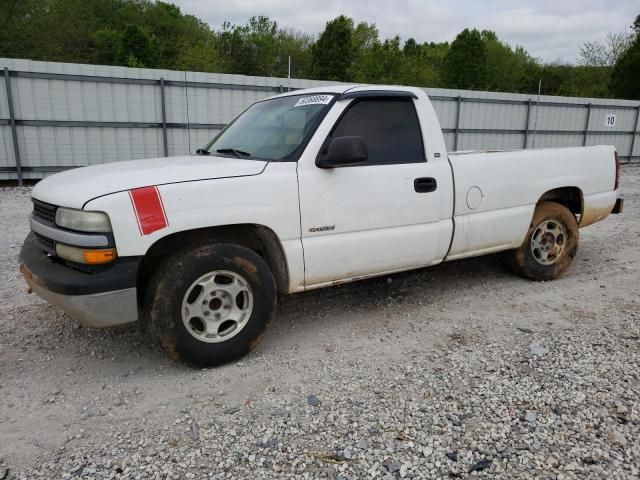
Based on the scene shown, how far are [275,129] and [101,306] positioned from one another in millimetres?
1846

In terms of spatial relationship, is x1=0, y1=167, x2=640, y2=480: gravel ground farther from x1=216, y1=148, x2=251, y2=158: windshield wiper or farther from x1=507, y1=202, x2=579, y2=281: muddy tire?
x1=216, y1=148, x2=251, y2=158: windshield wiper

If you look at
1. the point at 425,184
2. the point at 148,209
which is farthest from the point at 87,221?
the point at 425,184

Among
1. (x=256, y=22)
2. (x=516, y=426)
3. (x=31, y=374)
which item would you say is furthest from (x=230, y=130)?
(x=256, y=22)

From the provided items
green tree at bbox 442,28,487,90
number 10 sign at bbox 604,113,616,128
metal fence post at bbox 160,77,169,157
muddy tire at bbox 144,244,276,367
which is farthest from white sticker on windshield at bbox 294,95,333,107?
Answer: green tree at bbox 442,28,487,90

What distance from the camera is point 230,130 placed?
4379mm

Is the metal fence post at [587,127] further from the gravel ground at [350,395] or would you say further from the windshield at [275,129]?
the windshield at [275,129]

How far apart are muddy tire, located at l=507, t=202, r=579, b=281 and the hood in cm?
297

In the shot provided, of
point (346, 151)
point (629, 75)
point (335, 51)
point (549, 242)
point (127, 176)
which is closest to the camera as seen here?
point (127, 176)

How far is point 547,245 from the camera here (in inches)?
203

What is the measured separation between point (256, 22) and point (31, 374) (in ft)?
175

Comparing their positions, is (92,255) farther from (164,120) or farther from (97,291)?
(164,120)

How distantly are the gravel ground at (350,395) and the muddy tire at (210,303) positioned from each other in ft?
0.59

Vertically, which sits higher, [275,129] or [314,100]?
[314,100]

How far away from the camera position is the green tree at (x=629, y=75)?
32.2 m
